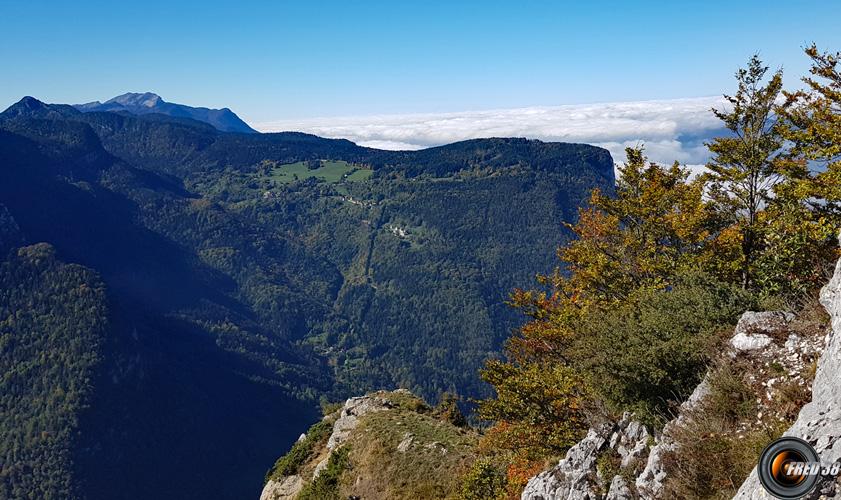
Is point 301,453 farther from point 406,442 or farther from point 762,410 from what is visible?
point 762,410

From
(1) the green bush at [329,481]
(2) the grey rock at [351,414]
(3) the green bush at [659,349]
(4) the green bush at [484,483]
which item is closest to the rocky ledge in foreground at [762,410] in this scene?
(3) the green bush at [659,349]

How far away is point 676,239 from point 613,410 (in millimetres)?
14892

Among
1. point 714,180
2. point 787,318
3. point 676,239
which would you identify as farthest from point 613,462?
point 714,180

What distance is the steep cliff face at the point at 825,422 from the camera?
7754 millimetres

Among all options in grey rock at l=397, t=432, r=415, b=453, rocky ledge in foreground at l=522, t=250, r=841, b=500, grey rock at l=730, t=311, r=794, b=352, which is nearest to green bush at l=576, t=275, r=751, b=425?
rocky ledge in foreground at l=522, t=250, r=841, b=500

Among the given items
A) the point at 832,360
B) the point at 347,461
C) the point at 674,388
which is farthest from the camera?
the point at 347,461

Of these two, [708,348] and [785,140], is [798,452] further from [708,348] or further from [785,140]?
[785,140]

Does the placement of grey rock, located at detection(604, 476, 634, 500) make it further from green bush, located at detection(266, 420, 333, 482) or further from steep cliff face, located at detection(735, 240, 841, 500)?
green bush, located at detection(266, 420, 333, 482)

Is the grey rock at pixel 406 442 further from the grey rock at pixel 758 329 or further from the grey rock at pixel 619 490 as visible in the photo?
the grey rock at pixel 758 329

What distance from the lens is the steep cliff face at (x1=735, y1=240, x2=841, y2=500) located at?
25.4 ft

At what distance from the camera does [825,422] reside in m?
8.38

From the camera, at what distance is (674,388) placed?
51.4 ft

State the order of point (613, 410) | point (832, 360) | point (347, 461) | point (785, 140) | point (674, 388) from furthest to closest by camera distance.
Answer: point (347, 461) < point (785, 140) < point (613, 410) < point (674, 388) < point (832, 360)

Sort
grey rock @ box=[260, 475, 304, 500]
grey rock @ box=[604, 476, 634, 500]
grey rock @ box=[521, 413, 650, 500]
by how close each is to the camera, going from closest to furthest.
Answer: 1. grey rock @ box=[604, 476, 634, 500]
2. grey rock @ box=[521, 413, 650, 500]
3. grey rock @ box=[260, 475, 304, 500]
